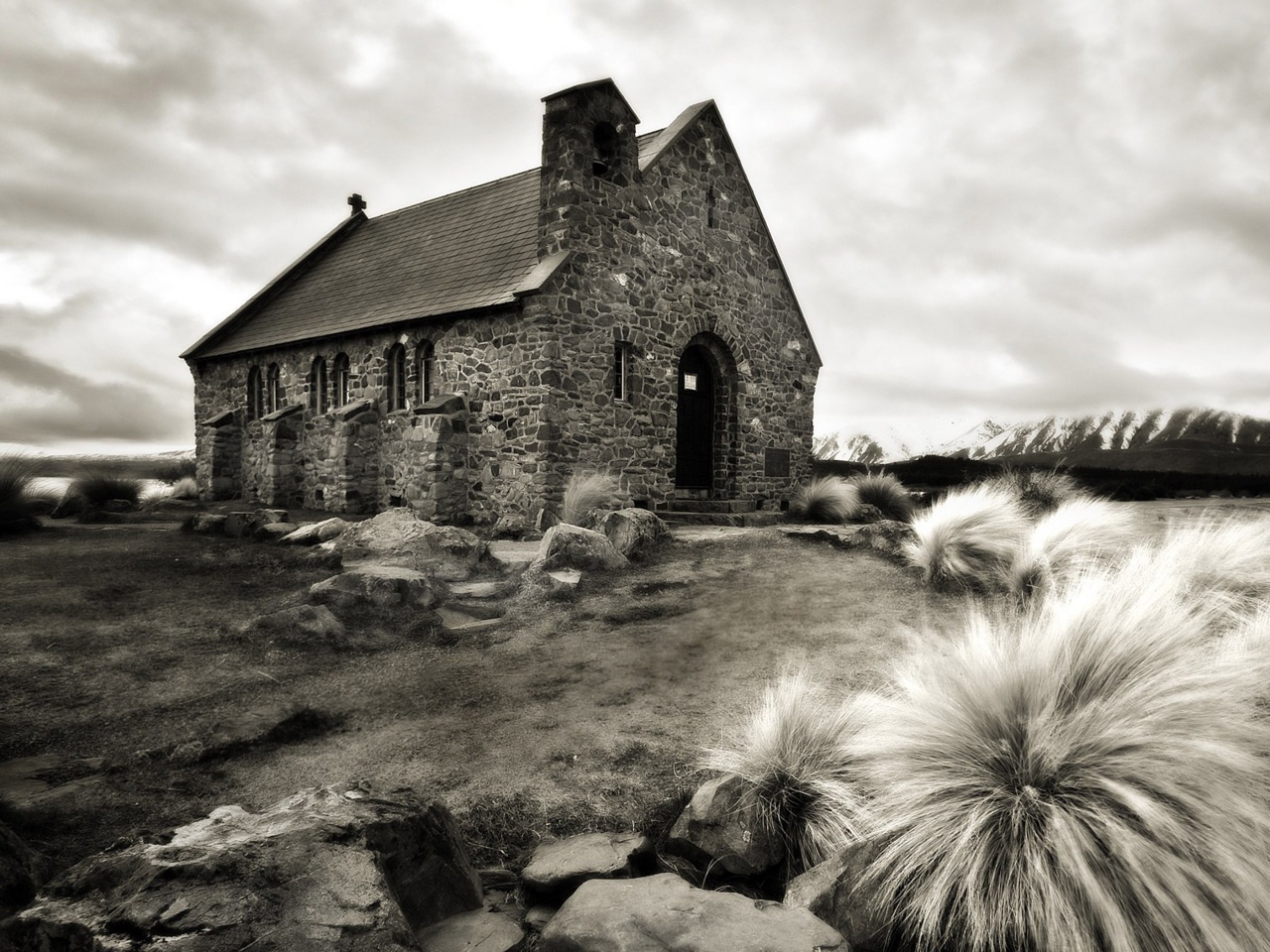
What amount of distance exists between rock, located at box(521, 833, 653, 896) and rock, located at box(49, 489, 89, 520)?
686 inches

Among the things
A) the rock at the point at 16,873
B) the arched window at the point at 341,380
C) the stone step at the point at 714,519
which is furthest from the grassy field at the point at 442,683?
the arched window at the point at 341,380

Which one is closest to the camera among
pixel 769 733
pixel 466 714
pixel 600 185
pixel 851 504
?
pixel 769 733

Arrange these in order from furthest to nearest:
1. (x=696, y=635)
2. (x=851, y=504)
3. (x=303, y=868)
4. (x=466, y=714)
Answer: (x=851, y=504) → (x=696, y=635) → (x=466, y=714) → (x=303, y=868)

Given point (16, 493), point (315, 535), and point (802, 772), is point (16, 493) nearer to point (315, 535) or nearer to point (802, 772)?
point (315, 535)

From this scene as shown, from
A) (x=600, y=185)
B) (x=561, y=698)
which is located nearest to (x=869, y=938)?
(x=561, y=698)

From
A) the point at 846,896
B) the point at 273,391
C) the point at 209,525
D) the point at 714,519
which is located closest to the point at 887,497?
the point at 714,519

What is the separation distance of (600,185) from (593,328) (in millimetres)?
2572

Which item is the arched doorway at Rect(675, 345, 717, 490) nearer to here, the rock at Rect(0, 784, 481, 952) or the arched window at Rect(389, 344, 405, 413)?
the arched window at Rect(389, 344, 405, 413)

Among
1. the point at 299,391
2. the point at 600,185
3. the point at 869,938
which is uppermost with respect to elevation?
the point at 600,185

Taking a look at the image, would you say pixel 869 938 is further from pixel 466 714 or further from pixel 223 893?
pixel 466 714

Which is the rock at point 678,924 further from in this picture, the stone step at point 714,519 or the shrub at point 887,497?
the shrub at point 887,497

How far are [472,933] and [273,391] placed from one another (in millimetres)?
19645

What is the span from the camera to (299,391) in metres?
18.7

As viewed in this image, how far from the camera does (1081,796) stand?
104 inches
